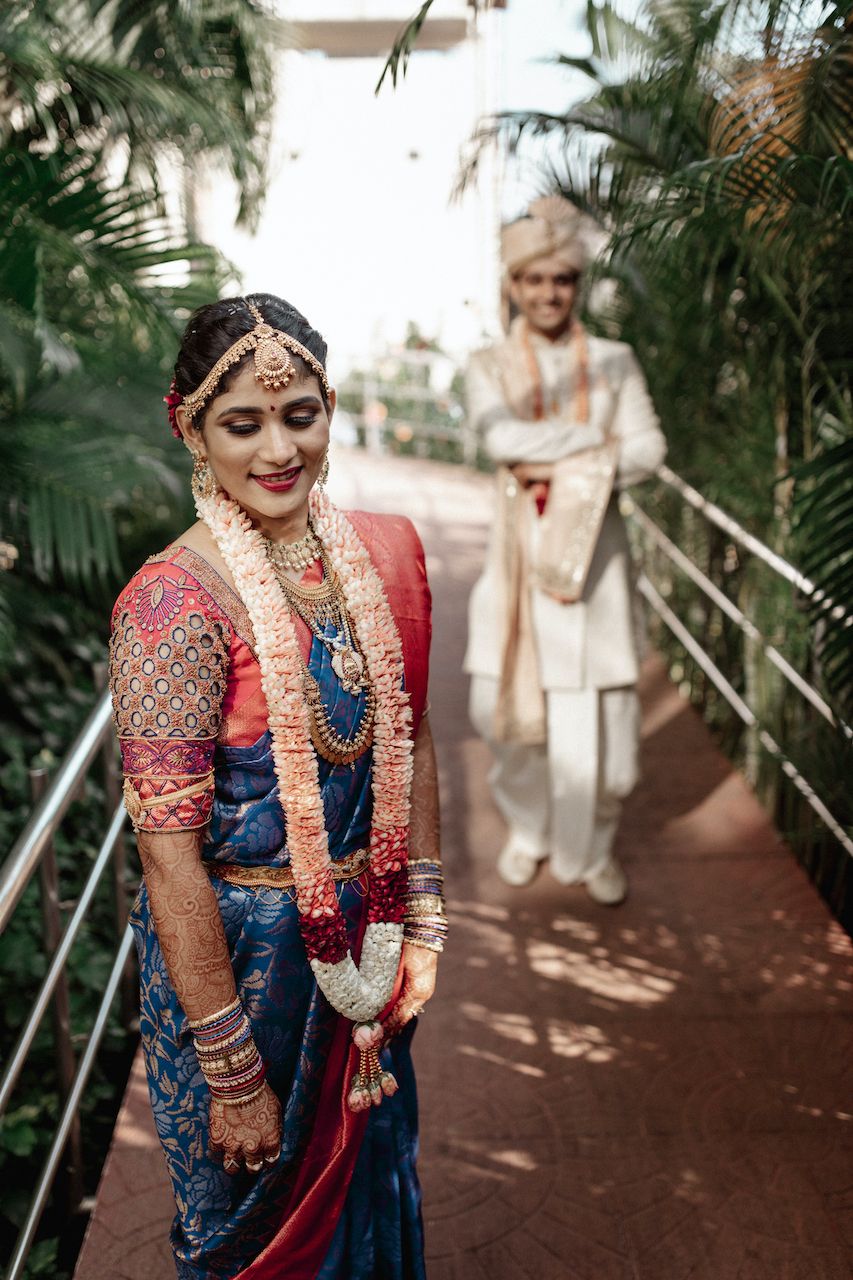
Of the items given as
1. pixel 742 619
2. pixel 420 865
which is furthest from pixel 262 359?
pixel 742 619

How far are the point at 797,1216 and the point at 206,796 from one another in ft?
5.60

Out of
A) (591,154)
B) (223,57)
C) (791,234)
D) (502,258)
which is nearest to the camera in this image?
(791,234)

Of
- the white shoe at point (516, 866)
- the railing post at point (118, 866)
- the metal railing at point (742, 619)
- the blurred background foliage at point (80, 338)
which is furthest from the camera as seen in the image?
the white shoe at point (516, 866)

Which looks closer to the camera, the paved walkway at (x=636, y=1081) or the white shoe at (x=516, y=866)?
→ the paved walkway at (x=636, y=1081)

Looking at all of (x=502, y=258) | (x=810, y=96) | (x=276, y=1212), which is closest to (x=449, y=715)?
(x=502, y=258)

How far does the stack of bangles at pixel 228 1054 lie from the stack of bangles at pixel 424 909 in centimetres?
34

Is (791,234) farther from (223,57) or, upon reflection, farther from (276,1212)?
(223,57)

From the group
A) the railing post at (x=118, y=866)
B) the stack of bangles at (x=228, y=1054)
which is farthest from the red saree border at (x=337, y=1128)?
the railing post at (x=118, y=866)

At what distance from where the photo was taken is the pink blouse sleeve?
157cm

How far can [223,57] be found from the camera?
5074 mm

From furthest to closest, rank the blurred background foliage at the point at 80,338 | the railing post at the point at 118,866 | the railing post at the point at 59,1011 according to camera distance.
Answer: the blurred background foliage at the point at 80,338 < the railing post at the point at 118,866 < the railing post at the point at 59,1011

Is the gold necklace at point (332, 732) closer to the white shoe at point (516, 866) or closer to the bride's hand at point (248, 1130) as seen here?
the bride's hand at point (248, 1130)

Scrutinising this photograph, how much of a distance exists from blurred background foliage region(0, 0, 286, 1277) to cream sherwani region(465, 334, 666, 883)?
3.67 ft

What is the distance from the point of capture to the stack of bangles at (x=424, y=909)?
6.39 feet
